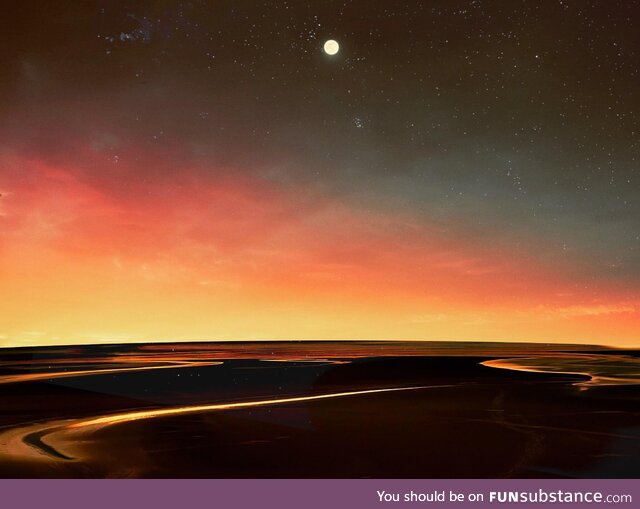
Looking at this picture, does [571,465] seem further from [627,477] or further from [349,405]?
[349,405]

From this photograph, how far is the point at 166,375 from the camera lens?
3023cm

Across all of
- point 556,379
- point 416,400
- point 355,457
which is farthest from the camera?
point 556,379

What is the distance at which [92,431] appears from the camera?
1374cm

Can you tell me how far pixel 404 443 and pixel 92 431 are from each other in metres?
7.24

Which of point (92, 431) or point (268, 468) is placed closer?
point (268, 468)

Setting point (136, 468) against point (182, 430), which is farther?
point (182, 430)

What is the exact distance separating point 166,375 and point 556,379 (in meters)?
19.1

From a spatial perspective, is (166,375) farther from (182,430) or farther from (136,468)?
(136,468)

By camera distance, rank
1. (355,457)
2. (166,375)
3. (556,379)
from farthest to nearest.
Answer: (166,375), (556,379), (355,457)

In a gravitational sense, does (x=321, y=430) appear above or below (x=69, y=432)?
above

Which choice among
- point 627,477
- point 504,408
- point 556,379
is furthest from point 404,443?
point 556,379

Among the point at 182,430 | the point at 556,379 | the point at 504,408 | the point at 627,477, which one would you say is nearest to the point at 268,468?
the point at 182,430

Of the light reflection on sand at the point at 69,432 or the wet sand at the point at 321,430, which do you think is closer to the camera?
the wet sand at the point at 321,430

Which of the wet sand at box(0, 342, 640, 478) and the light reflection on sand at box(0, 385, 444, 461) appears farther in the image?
the light reflection on sand at box(0, 385, 444, 461)
